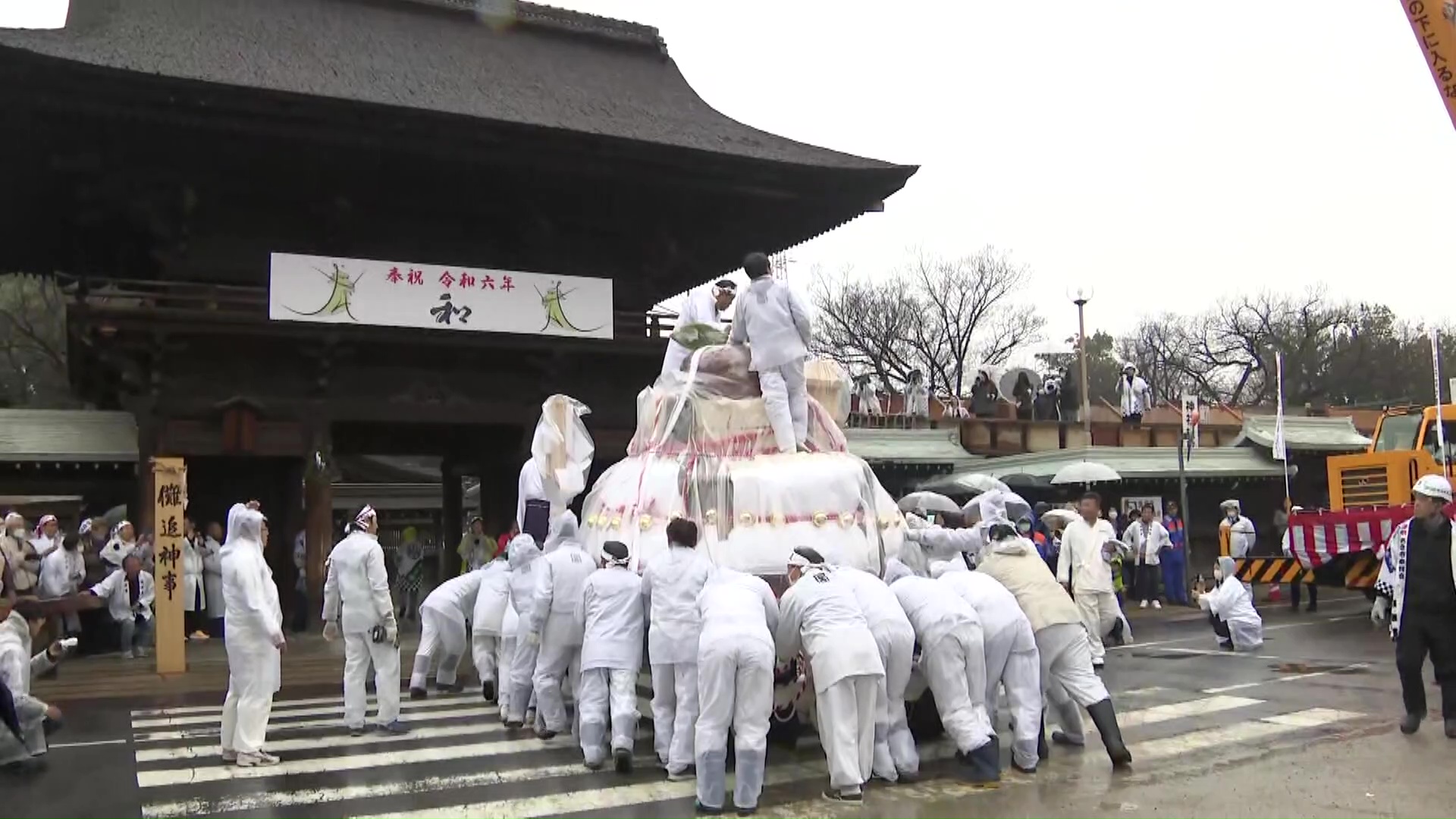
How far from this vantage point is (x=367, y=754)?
24.5ft

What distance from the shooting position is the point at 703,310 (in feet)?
31.9

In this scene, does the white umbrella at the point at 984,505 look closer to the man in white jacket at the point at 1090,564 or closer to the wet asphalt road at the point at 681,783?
the wet asphalt road at the point at 681,783

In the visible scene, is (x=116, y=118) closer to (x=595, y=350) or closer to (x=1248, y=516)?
(x=595, y=350)

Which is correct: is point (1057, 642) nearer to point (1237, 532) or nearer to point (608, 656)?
point (608, 656)

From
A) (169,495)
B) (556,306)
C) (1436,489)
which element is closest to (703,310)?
(1436,489)

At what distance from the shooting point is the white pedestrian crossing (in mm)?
6164

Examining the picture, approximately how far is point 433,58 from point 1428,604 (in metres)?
16.0

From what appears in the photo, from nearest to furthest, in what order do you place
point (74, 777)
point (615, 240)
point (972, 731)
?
point (972, 731)
point (74, 777)
point (615, 240)

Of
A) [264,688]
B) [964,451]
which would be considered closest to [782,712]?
[264,688]

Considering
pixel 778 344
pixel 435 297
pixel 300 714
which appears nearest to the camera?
pixel 778 344

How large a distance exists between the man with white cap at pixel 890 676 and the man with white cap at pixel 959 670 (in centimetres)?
13

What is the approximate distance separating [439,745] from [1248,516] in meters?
21.4

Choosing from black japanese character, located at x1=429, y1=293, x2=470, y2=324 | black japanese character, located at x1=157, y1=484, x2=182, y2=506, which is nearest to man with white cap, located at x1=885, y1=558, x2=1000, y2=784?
black japanese character, located at x1=157, y1=484, x2=182, y2=506

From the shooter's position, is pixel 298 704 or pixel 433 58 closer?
pixel 298 704
